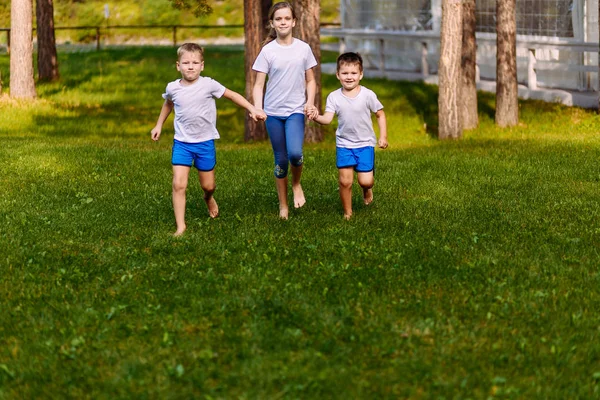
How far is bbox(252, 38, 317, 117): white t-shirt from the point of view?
33.5 ft

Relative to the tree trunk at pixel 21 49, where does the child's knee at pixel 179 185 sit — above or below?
below

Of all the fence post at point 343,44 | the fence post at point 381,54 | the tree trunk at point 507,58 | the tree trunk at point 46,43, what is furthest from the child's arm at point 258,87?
the fence post at point 343,44

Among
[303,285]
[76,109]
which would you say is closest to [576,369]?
[303,285]

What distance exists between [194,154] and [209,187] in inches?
18.3

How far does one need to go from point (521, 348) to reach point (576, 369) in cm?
42

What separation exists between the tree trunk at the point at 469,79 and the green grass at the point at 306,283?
4.73m

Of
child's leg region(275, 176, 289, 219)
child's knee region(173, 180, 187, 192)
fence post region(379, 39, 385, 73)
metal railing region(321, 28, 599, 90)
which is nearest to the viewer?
child's knee region(173, 180, 187, 192)

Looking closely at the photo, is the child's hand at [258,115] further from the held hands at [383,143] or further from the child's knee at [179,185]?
the held hands at [383,143]

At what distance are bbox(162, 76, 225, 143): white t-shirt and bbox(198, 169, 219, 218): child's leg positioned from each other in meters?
0.44

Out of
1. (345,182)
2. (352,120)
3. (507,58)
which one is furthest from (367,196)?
(507,58)

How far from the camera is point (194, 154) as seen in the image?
33.1 ft

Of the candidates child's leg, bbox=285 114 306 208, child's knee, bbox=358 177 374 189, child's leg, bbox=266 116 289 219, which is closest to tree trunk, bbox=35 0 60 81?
child's leg, bbox=266 116 289 219

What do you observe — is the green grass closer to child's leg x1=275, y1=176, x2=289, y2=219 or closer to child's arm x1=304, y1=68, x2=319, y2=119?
child's leg x1=275, y1=176, x2=289, y2=219

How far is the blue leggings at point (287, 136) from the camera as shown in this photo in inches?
408
